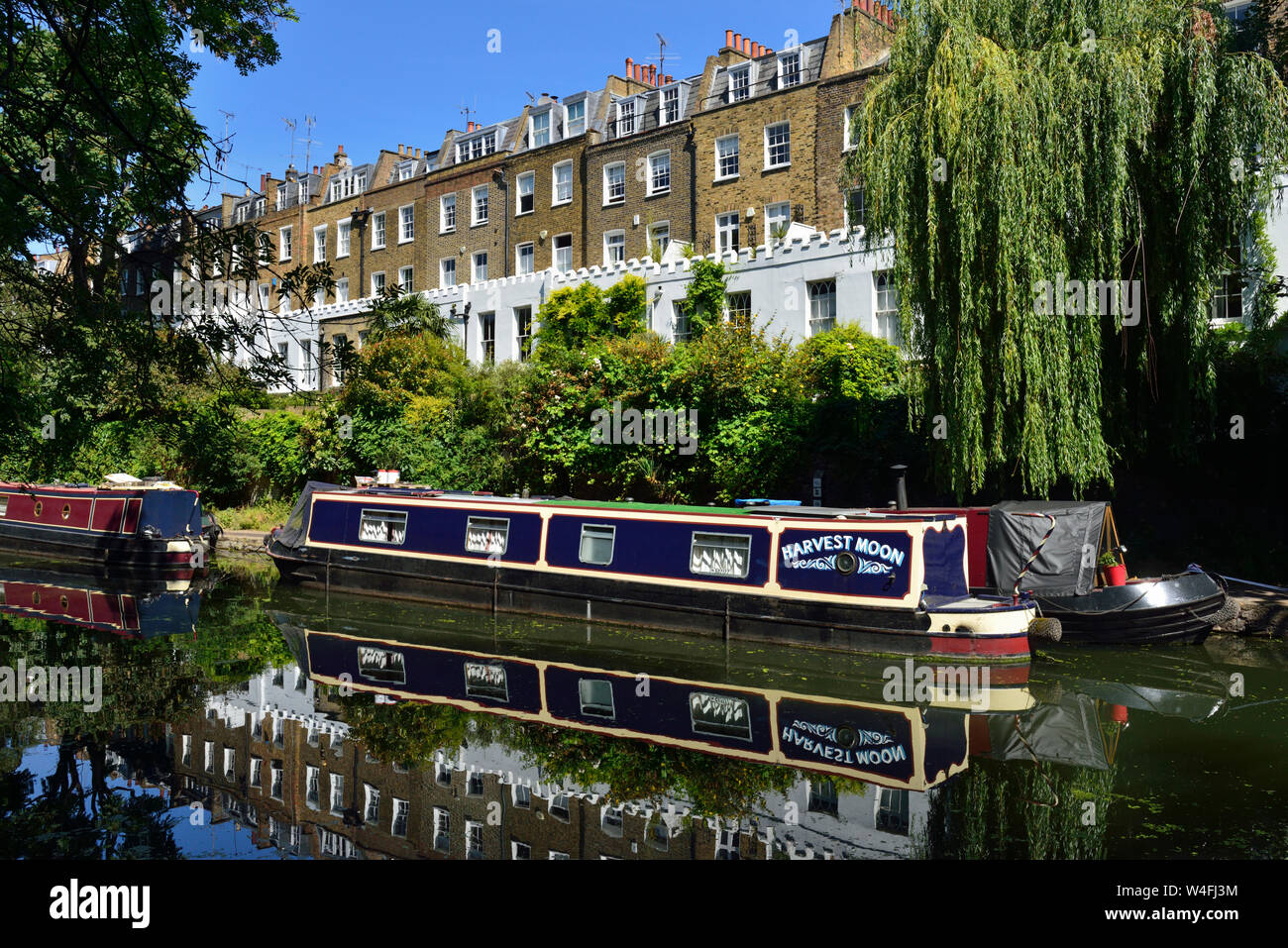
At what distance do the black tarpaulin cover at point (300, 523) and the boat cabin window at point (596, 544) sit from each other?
573 centimetres

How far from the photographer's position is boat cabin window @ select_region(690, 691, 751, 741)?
879 cm

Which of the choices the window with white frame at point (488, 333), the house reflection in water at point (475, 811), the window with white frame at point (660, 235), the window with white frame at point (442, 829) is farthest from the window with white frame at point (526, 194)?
the window with white frame at point (442, 829)

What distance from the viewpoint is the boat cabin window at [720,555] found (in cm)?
1260

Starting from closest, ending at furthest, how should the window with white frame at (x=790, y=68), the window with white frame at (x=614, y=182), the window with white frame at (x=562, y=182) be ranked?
the window with white frame at (x=790, y=68) → the window with white frame at (x=614, y=182) → the window with white frame at (x=562, y=182)

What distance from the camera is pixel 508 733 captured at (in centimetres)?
873

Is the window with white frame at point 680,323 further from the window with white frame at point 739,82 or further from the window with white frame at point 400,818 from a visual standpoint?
the window with white frame at point 400,818

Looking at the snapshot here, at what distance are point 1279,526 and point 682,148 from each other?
19.5 meters

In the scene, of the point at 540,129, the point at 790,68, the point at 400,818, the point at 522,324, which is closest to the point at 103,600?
the point at 400,818

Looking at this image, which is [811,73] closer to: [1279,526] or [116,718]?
[1279,526]

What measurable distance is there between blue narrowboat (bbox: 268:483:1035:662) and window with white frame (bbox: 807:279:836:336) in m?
9.40

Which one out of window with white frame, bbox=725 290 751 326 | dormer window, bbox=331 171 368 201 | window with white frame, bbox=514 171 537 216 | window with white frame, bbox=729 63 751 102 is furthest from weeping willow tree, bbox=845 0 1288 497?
dormer window, bbox=331 171 368 201

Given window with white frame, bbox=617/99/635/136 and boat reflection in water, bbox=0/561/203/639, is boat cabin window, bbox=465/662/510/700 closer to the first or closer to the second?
boat reflection in water, bbox=0/561/203/639
